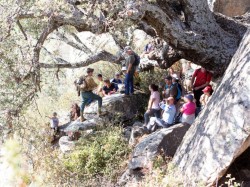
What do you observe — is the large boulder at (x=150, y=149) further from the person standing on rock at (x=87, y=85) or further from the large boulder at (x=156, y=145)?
the person standing on rock at (x=87, y=85)

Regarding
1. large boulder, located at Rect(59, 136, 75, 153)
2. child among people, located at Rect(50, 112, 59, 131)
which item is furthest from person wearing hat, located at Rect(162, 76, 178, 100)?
child among people, located at Rect(50, 112, 59, 131)

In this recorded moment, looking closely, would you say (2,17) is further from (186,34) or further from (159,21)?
(186,34)

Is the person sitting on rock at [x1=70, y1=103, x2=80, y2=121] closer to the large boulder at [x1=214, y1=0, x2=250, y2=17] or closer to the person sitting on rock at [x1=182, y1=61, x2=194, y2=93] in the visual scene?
the person sitting on rock at [x1=182, y1=61, x2=194, y2=93]

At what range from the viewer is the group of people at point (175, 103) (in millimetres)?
9758

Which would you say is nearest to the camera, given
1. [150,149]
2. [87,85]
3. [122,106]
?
[150,149]

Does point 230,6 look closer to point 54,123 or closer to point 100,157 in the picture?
point 54,123

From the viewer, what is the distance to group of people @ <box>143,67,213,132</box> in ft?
32.0

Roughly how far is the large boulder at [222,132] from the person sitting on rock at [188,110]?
4.45ft

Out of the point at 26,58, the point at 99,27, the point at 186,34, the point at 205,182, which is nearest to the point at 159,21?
the point at 186,34

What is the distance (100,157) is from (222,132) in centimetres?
371

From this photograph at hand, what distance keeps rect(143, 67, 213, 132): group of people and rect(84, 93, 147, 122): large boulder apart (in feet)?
6.07

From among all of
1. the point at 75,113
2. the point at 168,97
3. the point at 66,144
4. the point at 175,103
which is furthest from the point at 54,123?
the point at 175,103

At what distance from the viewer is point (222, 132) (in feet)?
24.3

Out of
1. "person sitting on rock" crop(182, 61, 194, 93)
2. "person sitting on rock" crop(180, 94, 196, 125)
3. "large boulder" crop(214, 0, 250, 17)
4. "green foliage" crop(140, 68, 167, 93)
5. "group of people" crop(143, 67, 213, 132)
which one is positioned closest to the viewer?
"person sitting on rock" crop(180, 94, 196, 125)
